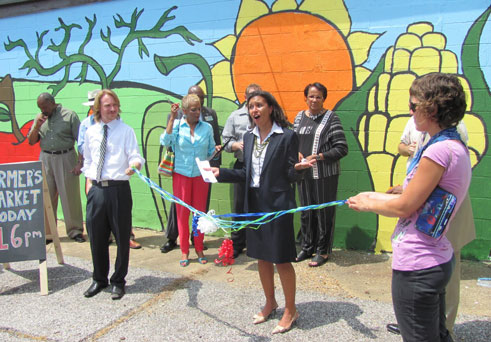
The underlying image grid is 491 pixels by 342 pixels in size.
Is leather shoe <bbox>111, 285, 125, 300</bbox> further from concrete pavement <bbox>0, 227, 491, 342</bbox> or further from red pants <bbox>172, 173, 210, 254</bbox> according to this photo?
red pants <bbox>172, 173, 210, 254</bbox>

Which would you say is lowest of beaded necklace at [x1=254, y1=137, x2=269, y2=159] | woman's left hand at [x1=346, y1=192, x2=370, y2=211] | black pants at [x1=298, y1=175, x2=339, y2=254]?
black pants at [x1=298, y1=175, x2=339, y2=254]

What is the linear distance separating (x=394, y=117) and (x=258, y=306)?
2670 mm

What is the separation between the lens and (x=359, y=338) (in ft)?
10.3

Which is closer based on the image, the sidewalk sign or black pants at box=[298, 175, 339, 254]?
the sidewalk sign

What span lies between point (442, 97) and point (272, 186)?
5.02ft

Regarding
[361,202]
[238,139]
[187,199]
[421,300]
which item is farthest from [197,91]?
[421,300]

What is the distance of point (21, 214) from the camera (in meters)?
4.48

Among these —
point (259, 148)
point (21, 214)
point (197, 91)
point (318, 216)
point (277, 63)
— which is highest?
point (277, 63)

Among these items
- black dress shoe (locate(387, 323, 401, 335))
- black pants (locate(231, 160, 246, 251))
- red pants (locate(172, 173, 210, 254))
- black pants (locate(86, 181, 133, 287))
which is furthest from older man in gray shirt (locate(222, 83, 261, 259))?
black dress shoe (locate(387, 323, 401, 335))

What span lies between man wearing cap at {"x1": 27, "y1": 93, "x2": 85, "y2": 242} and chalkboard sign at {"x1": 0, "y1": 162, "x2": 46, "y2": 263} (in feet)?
4.05

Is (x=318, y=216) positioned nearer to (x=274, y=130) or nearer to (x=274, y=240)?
(x=274, y=240)

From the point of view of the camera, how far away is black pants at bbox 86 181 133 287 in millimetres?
3992

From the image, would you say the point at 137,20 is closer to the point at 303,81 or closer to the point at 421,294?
Result: the point at 303,81

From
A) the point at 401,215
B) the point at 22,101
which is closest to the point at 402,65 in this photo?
the point at 401,215
